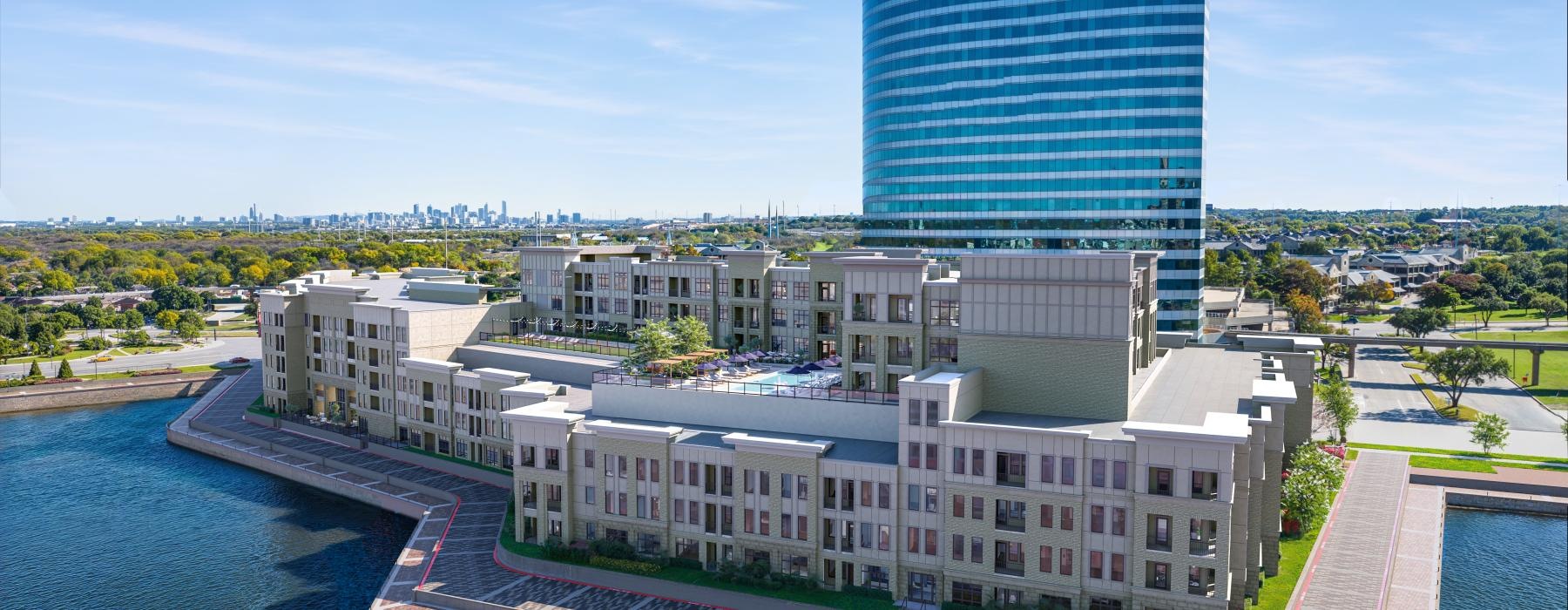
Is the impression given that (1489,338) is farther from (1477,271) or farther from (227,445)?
(227,445)

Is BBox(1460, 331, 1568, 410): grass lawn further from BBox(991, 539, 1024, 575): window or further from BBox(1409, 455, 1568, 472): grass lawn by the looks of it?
BBox(991, 539, 1024, 575): window

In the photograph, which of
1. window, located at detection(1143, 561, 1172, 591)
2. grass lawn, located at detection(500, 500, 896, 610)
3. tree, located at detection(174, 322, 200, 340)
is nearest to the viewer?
window, located at detection(1143, 561, 1172, 591)

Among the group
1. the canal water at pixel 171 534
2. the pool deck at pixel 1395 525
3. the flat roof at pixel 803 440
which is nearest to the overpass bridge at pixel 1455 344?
the pool deck at pixel 1395 525

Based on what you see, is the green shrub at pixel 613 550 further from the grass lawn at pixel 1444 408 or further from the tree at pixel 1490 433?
the grass lawn at pixel 1444 408

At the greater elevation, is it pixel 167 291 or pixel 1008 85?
pixel 1008 85

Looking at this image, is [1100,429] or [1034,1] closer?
[1100,429]

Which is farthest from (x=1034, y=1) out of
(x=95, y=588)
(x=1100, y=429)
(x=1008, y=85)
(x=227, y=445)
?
(x=95, y=588)

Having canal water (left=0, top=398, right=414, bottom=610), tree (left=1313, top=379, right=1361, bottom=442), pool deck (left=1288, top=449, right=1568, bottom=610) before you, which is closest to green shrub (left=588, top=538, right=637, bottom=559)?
canal water (left=0, top=398, right=414, bottom=610)
